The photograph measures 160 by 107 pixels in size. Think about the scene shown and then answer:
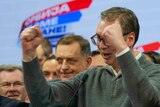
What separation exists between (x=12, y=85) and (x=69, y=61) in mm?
429

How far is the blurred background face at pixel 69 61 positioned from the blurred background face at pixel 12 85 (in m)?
0.31

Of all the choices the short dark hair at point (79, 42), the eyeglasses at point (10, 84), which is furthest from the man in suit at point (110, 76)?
the eyeglasses at point (10, 84)

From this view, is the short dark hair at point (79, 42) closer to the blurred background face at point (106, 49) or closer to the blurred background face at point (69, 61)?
the blurred background face at point (69, 61)

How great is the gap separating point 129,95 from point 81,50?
4.74 ft

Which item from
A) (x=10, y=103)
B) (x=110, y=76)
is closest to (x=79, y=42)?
(x=10, y=103)

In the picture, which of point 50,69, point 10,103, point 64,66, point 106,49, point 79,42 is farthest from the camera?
point 50,69

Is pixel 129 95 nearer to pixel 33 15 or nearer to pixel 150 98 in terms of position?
pixel 150 98

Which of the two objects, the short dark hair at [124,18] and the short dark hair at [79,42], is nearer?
the short dark hair at [124,18]

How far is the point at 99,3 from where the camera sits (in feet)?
14.6

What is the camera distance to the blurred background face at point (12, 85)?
3624 millimetres

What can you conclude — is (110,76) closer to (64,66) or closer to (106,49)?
(106,49)

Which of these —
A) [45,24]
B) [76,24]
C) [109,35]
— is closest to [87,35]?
[76,24]

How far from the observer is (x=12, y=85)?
12.1ft

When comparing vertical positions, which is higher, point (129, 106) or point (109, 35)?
point (109, 35)
